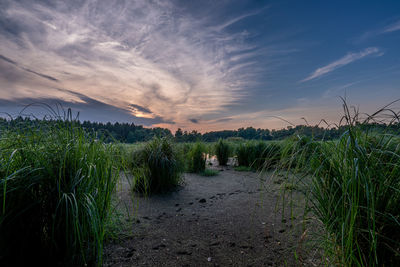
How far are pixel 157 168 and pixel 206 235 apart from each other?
1936mm

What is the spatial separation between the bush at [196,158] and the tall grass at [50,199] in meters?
4.90

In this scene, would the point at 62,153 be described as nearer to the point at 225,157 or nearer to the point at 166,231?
the point at 166,231

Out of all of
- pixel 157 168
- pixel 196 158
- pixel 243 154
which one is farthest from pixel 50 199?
pixel 243 154

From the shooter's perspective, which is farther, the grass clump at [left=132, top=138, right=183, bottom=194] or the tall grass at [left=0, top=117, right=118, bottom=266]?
the grass clump at [left=132, top=138, right=183, bottom=194]

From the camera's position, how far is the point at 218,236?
7.53 feet

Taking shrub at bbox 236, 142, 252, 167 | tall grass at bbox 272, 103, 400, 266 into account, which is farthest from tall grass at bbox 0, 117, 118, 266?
shrub at bbox 236, 142, 252, 167

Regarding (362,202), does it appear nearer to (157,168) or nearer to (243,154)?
(157,168)

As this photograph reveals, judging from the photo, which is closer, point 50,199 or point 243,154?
point 50,199

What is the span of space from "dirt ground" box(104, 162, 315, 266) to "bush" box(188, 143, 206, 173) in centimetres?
273

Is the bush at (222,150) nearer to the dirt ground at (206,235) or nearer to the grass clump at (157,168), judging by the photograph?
the grass clump at (157,168)

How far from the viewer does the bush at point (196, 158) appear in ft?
21.3

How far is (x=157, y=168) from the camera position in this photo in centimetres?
389

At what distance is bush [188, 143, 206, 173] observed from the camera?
21.3 ft

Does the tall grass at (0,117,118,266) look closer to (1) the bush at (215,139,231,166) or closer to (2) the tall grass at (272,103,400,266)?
(2) the tall grass at (272,103,400,266)
